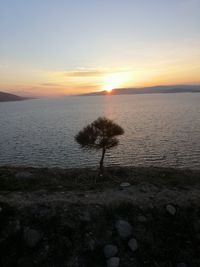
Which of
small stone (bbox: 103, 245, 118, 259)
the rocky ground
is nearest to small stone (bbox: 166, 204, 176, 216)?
the rocky ground

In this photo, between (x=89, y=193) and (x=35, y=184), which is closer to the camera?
(x=89, y=193)

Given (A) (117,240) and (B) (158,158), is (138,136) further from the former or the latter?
(A) (117,240)

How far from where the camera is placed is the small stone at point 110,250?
12.8m

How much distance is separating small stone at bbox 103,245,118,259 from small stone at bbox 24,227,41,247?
3300 mm

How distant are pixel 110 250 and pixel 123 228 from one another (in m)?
1.55

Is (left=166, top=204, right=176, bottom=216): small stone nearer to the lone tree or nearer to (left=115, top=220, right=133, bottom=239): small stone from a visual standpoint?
(left=115, top=220, right=133, bottom=239): small stone

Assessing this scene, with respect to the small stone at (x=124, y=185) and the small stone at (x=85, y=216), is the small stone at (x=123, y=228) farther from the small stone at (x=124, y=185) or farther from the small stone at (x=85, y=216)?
the small stone at (x=124, y=185)

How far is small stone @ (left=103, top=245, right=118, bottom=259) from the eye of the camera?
12.8 meters

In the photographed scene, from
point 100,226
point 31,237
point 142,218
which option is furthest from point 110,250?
point 31,237

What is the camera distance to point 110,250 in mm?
12969

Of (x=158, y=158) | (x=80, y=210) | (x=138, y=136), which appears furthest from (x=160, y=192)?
(x=138, y=136)

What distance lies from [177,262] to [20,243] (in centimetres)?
760

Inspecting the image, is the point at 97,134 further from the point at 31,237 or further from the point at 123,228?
the point at 31,237

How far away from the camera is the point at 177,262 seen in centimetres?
1293
